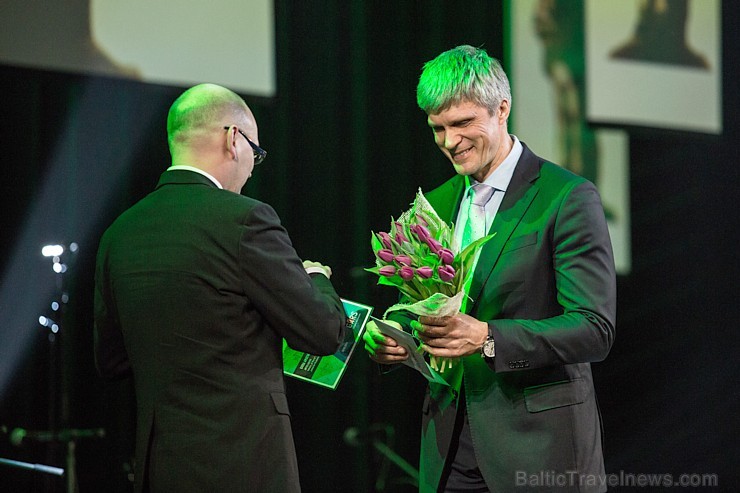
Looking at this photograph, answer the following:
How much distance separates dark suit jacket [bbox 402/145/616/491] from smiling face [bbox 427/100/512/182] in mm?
147

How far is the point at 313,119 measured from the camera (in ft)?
13.5

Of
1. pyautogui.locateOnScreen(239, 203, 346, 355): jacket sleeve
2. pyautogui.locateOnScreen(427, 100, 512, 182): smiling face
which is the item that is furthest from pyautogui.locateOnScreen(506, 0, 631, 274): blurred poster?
pyautogui.locateOnScreen(239, 203, 346, 355): jacket sleeve

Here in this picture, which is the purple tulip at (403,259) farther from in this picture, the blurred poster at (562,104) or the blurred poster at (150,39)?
the blurred poster at (562,104)

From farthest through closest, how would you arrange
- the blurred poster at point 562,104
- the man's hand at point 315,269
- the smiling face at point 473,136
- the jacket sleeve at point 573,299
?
the blurred poster at point 562,104 < the smiling face at point 473,136 < the man's hand at point 315,269 < the jacket sleeve at point 573,299

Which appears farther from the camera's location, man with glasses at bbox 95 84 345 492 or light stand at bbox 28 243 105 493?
light stand at bbox 28 243 105 493

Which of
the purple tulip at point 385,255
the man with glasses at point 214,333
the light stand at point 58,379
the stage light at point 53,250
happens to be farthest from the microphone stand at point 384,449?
the purple tulip at point 385,255

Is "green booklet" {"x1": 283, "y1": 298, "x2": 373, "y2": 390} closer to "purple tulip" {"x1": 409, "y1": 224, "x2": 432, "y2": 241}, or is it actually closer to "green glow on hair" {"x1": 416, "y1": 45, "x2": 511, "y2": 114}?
"purple tulip" {"x1": 409, "y1": 224, "x2": 432, "y2": 241}

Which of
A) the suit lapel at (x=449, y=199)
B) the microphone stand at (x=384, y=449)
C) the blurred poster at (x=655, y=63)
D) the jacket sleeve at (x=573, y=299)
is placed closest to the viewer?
the jacket sleeve at (x=573, y=299)

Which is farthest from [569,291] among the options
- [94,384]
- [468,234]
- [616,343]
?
[616,343]

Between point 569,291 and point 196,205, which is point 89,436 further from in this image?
point 569,291

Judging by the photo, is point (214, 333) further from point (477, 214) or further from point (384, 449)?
point (384, 449)

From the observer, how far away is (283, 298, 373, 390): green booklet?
2229 mm

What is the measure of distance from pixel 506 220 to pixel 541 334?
1.03 ft

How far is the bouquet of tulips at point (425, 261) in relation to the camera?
6.48ft
